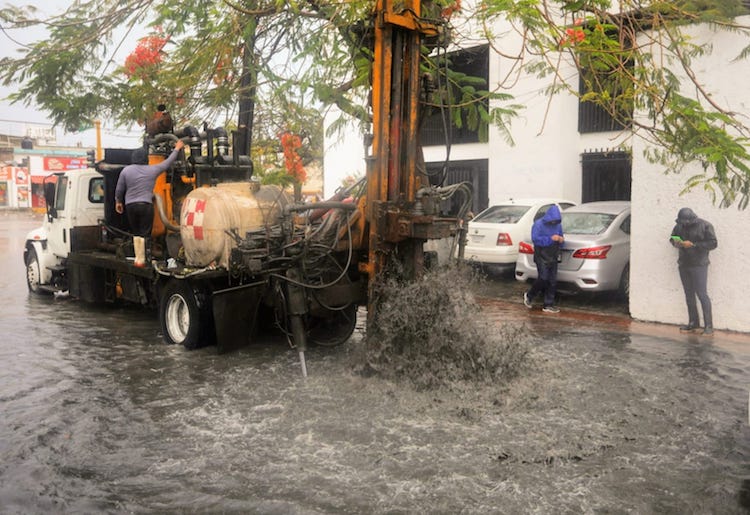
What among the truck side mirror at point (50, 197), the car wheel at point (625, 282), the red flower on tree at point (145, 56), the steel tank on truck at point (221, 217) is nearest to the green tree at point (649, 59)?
the steel tank on truck at point (221, 217)

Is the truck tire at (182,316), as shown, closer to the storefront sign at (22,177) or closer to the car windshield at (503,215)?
the car windshield at (503,215)

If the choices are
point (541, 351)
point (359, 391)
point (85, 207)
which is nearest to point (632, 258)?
point (541, 351)

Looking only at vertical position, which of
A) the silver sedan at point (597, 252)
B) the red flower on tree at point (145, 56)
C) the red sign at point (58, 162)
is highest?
the red sign at point (58, 162)

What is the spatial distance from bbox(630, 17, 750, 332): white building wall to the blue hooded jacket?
3.84 ft

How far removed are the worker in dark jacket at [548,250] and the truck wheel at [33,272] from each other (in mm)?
9098

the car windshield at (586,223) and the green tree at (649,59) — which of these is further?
the car windshield at (586,223)

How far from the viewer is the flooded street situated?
441 cm

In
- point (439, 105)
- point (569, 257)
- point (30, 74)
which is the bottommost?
point (569, 257)

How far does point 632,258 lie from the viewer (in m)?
10.4

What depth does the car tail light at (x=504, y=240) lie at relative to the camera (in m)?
13.5

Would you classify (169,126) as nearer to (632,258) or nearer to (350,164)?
(632,258)

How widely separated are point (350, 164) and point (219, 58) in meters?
15.1

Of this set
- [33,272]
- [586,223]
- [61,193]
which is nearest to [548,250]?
[586,223]

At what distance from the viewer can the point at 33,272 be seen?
1321 centimetres
